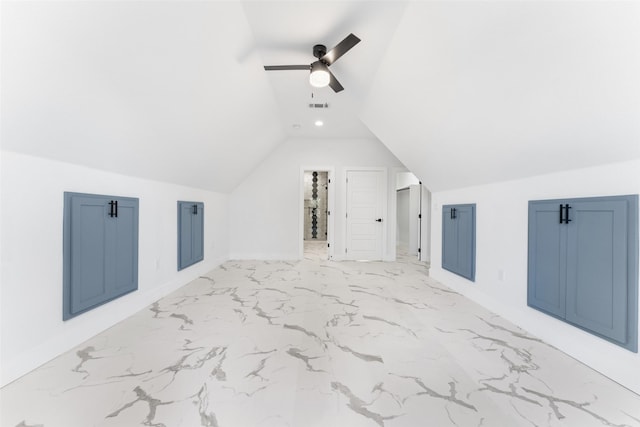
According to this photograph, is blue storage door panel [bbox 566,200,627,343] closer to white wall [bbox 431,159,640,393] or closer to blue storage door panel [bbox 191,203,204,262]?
white wall [bbox 431,159,640,393]

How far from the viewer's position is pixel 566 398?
1.53 metres

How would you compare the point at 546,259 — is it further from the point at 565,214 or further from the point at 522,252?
the point at 565,214

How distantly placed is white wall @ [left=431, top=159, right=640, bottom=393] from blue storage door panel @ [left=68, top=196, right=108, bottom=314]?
389 centimetres

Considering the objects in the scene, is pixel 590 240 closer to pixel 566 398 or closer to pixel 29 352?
pixel 566 398

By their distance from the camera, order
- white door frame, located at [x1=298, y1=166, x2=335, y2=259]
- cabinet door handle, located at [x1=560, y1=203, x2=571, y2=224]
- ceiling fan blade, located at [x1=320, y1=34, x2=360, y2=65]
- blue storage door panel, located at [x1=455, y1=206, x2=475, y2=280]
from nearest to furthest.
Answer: ceiling fan blade, located at [x1=320, y1=34, x2=360, y2=65], cabinet door handle, located at [x1=560, y1=203, x2=571, y2=224], blue storage door panel, located at [x1=455, y1=206, x2=475, y2=280], white door frame, located at [x1=298, y1=166, x2=335, y2=259]

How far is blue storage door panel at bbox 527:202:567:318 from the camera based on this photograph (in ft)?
6.93

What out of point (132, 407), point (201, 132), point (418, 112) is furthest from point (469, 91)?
point (132, 407)

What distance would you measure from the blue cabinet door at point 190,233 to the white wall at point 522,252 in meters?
3.90

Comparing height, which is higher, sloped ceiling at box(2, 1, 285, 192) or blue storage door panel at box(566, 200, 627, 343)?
sloped ceiling at box(2, 1, 285, 192)

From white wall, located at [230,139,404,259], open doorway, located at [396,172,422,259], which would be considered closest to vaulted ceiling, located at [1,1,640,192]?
white wall, located at [230,139,404,259]

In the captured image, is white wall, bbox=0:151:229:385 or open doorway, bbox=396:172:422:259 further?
open doorway, bbox=396:172:422:259

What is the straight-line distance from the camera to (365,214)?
18.9ft

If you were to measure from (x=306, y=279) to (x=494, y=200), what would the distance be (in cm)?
278

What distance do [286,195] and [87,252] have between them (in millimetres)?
3828
